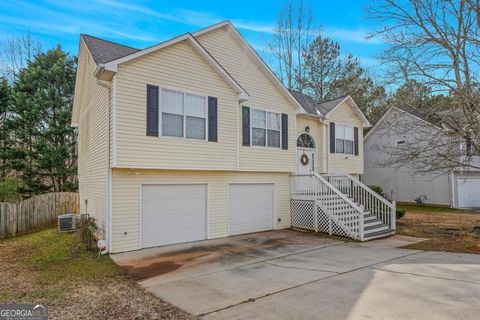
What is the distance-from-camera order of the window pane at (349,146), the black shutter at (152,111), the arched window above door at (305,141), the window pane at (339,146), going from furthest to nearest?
the window pane at (349,146), the window pane at (339,146), the arched window above door at (305,141), the black shutter at (152,111)

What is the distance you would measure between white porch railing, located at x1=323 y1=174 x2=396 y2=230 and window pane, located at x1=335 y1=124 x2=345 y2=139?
8.56ft

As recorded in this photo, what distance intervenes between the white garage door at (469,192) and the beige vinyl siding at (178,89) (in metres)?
19.2

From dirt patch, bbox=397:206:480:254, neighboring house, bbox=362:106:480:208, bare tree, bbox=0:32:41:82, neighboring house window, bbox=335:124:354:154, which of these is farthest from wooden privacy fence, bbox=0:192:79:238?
neighboring house, bbox=362:106:480:208

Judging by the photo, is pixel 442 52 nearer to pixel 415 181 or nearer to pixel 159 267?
pixel 159 267

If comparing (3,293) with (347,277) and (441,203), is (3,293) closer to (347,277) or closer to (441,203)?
(347,277)

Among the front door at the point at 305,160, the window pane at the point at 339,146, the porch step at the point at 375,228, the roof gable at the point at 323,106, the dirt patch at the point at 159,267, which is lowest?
the dirt patch at the point at 159,267

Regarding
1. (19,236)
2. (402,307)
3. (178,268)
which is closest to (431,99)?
(402,307)

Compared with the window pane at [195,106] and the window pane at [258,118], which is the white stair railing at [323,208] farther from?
the window pane at [195,106]

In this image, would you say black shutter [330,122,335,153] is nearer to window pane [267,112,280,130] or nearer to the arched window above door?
the arched window above door

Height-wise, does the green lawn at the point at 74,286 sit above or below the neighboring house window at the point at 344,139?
below

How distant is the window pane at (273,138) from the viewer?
12.3 m

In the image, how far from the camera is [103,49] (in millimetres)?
10445

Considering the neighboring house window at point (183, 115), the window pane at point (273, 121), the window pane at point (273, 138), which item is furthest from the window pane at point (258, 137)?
the neighboring house window at point (183, 115)

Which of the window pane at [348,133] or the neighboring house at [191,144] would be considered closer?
the neighboring house at [191,144]
